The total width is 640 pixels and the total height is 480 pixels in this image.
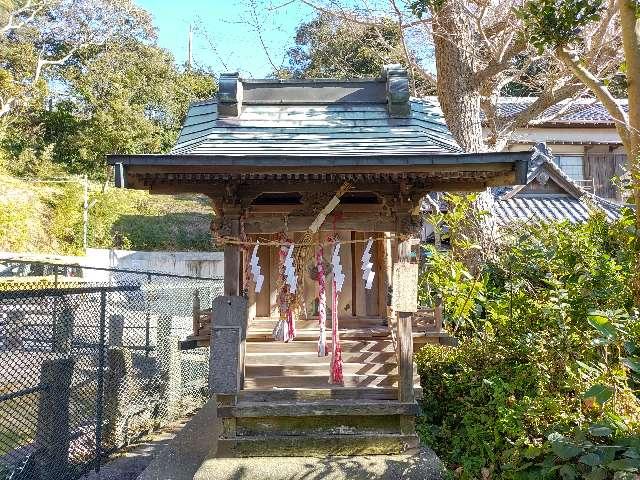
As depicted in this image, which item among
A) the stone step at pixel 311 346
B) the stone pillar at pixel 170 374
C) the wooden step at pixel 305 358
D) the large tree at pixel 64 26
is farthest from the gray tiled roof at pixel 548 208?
the large tree at pixel 64 26

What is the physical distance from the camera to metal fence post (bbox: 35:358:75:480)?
16.7 feet

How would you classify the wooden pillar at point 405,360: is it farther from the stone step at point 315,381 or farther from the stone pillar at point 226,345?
the stone pillar at point 226,345

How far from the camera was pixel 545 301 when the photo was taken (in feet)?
20.5

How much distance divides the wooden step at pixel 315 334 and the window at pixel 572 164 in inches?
696

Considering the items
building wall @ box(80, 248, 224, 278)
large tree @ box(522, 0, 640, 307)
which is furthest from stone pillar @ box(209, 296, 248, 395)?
building wall @ box(80, 248, 224, 278)

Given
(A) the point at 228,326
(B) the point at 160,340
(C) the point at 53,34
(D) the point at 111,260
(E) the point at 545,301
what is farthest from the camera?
(C) the point at 53,34

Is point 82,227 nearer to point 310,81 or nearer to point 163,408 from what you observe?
point 163,408

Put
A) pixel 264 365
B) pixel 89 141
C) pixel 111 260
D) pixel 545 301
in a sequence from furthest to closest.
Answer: pixel 89 141, pixel 111 260, pixel 545 301, pixel 264 365

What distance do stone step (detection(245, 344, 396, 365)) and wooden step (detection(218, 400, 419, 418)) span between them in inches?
24.7

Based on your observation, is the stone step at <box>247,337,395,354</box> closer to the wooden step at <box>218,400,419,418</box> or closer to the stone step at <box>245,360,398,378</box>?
the stone step at <box>245,360,398,378</box>

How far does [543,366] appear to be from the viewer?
5555 millimetres

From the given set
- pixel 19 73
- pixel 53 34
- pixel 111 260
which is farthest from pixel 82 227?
pixel 53 34

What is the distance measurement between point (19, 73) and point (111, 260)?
1065 cm

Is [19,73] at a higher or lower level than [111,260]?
higher
